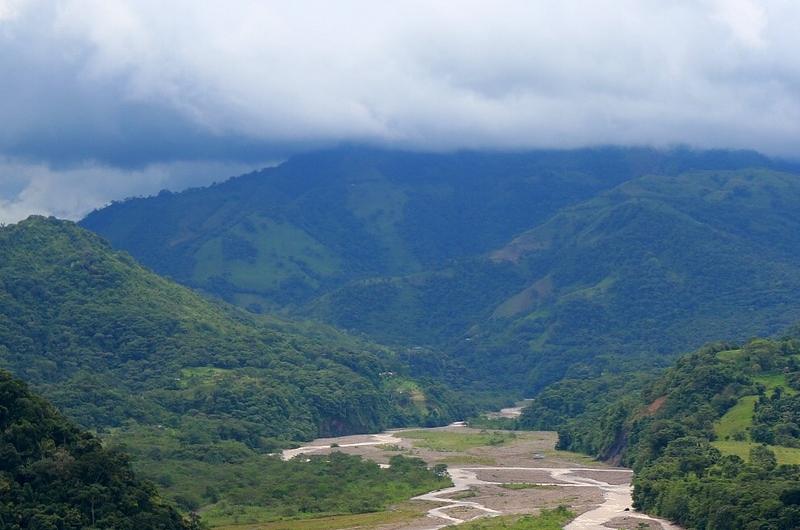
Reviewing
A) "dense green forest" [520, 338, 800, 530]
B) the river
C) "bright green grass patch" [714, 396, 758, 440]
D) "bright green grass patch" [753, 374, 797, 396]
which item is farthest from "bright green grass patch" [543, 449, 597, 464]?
"bright green grass patch" [714, 396, 758, 440]

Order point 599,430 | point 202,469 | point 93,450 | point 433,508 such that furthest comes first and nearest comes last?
point 599,430 < point 202,469 < point 433,508 < point 93,450

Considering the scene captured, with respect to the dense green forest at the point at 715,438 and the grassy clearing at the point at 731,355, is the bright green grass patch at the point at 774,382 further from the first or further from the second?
the grassy clearing at the point at 731,355

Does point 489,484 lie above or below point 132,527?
below

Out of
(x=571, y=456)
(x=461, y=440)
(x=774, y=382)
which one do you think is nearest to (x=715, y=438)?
(x=774, y=382)

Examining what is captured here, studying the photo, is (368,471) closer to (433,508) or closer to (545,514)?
(433,508)

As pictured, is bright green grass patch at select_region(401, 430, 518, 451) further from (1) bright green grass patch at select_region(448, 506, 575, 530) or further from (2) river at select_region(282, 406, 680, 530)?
(1) bright green grass patch at select_region(448, 506, 575, 530)

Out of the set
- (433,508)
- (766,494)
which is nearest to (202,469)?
(433,508)

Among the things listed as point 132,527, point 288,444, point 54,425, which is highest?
point 54,425

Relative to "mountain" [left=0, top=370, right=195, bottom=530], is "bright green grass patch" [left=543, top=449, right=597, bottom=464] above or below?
below
